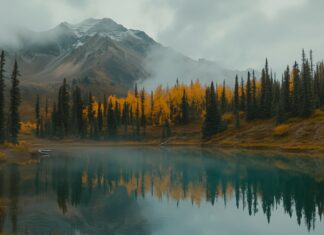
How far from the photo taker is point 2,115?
294ft

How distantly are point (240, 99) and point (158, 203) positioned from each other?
14864 centimetres

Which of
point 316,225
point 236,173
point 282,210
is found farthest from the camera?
point 236,173

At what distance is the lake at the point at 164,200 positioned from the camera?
33969 mm

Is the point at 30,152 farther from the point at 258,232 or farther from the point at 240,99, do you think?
the point at 240,99

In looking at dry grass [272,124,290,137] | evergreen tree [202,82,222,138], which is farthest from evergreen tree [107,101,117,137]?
dry grass [272,124,290,137]

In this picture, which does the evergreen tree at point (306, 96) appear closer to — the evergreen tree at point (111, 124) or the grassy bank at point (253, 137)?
the grassy bank at point (253, 137)

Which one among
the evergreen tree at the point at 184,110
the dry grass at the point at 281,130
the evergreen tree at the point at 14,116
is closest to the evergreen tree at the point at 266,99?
the dry grass at the point at 281,130

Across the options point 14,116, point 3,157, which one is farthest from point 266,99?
point 3,157

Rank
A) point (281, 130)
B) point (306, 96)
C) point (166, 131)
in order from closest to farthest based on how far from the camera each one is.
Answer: point (281, 130) < point (306, 96) < point (166, 131)

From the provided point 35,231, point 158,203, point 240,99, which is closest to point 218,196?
point 158,203

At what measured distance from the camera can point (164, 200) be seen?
4772cm

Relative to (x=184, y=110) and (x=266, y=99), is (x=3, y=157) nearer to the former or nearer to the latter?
(x=266, y=99)

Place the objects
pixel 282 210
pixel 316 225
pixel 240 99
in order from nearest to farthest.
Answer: pixel 316 225, pixel 282 210, pixel 240 99

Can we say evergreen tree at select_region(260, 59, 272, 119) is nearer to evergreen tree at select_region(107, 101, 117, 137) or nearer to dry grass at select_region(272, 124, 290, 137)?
dry grass at select_region(272, 124, 290, 137)
